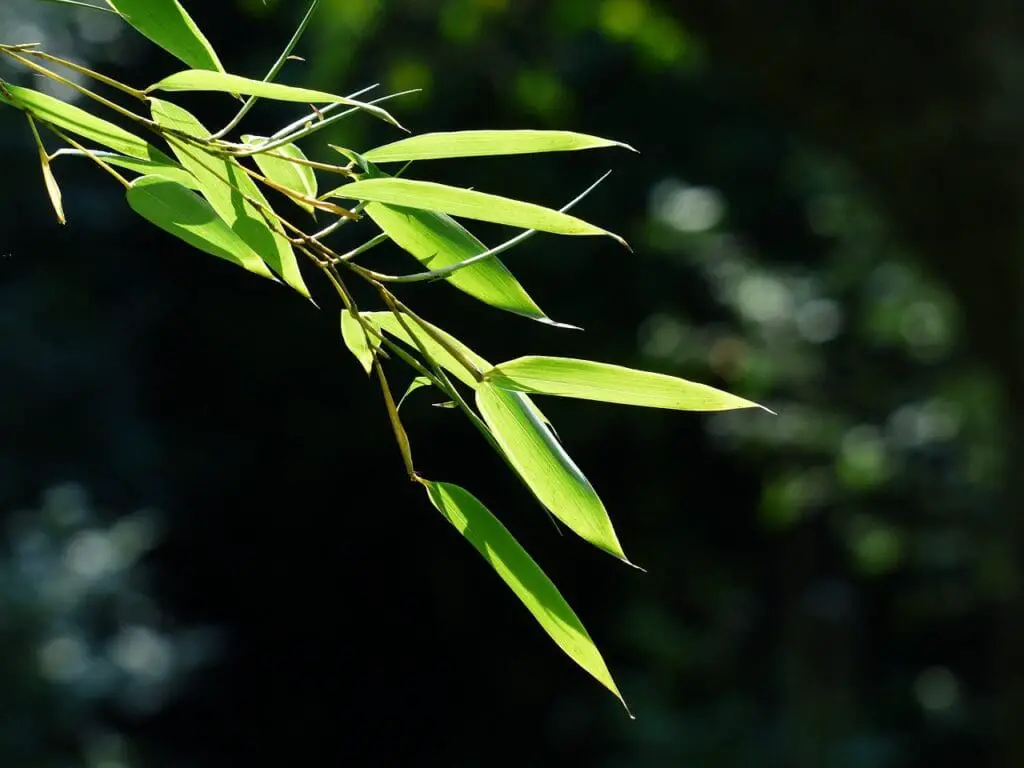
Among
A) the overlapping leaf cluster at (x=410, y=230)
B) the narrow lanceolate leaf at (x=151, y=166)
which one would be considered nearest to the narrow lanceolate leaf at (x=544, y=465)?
the overlapping leaf cluster at (x=410, y=230)

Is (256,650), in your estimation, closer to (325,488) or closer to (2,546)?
(325,488)

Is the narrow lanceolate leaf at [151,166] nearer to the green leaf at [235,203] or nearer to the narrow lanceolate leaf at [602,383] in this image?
the green leaf at [235,203]

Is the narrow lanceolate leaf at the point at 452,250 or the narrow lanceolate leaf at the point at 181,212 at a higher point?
the narrow lanceolate leaf at the point at 181,212

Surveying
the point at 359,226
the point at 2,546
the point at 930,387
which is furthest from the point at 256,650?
the point at 930,387

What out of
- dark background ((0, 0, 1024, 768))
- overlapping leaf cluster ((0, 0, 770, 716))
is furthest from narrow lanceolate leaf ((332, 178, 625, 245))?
dark background ((0, 0, 1024, 768))

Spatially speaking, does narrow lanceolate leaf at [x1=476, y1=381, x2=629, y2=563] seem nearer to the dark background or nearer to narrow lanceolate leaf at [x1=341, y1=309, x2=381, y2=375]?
narrow lanceolate leaf at [x1=341, y1=309, x2=381, y2=375]

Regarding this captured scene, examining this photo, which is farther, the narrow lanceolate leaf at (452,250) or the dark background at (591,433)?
the dark background at (591,433)
